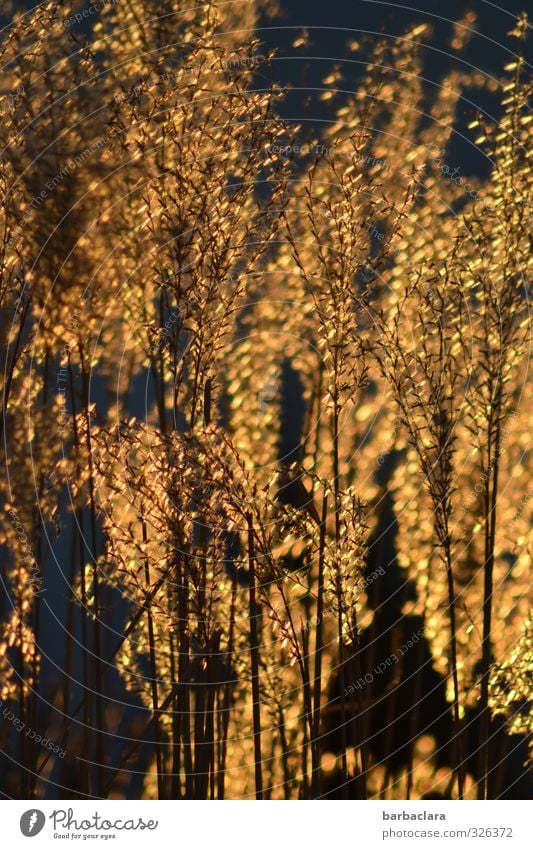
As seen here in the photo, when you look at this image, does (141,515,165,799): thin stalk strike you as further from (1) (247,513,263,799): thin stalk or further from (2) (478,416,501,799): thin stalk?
(2) (478,416,501,799): thin stalk

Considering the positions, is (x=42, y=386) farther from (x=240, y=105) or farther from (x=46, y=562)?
(x=240, y=105)

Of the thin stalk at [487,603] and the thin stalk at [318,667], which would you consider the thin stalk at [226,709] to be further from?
the thin stalk at [487,603]

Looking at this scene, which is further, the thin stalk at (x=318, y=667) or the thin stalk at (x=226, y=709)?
the thin stalk at (x=226, y=709)

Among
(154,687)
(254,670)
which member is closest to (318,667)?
(254,670)

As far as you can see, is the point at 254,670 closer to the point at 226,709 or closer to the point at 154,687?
the point at 226,709

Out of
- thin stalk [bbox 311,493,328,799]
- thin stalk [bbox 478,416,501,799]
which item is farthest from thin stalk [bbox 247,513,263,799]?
thin stalk [bbox 478,416,501,799]

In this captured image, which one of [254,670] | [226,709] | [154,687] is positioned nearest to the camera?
[154,687]

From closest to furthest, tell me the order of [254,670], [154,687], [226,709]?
[154,687], [254,670], [226,709]

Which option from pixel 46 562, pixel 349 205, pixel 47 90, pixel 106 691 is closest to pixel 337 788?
pixel 106 691

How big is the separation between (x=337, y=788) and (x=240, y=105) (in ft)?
7.13
